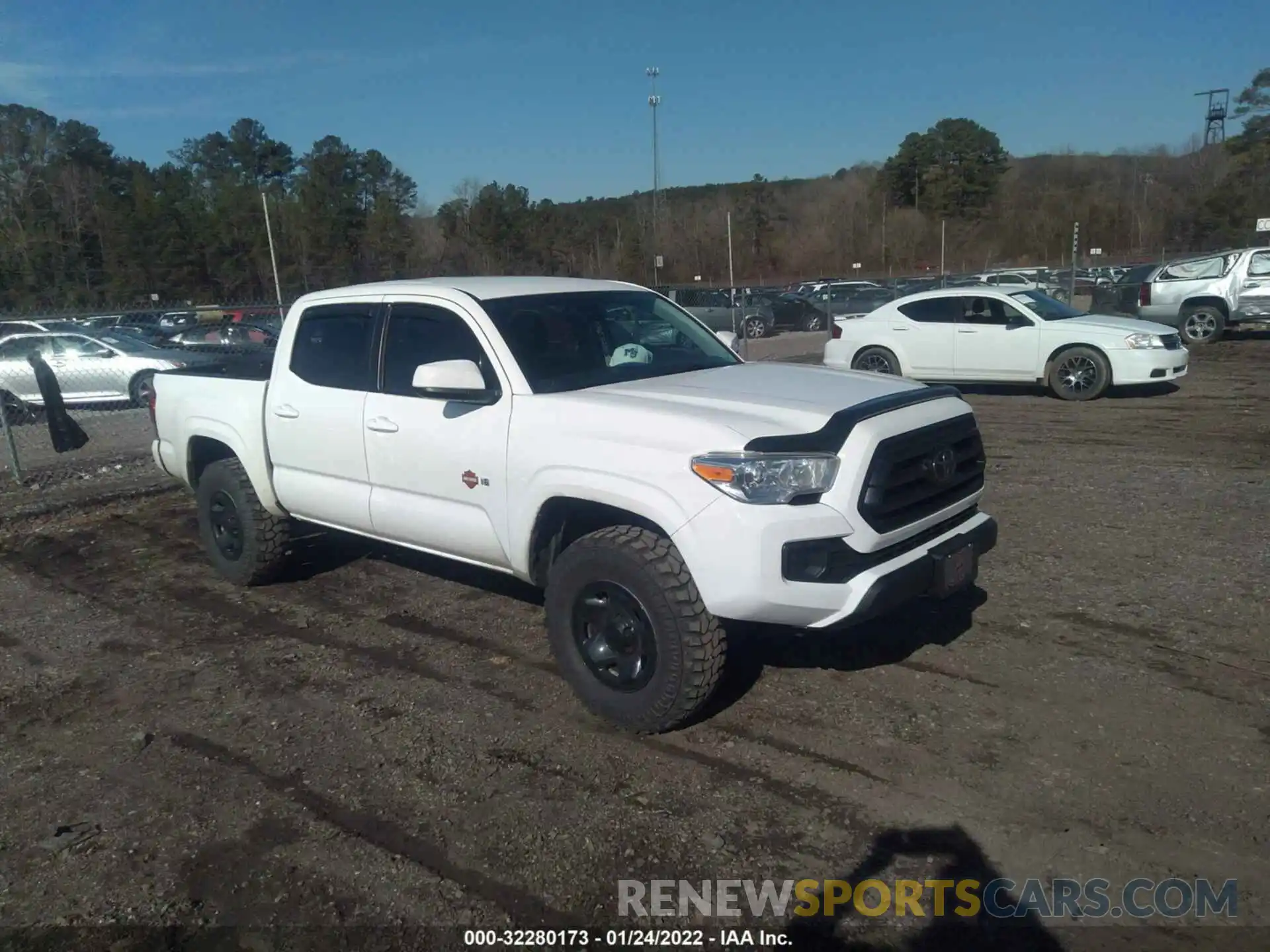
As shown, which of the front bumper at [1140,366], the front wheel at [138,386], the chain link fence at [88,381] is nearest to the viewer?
the chain link fence at [88,381]

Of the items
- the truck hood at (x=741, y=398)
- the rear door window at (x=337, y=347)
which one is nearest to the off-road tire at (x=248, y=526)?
the rear door window at (x=337, y=347)

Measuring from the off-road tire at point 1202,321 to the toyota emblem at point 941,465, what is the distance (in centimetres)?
1743

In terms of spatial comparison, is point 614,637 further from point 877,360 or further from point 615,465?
point 877,360

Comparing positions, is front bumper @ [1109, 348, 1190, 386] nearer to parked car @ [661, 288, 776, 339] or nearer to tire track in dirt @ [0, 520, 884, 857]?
tire track in dirt @ [0, 520, 884, 857]

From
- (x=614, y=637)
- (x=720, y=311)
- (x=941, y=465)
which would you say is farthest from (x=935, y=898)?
(x=720, y=311)

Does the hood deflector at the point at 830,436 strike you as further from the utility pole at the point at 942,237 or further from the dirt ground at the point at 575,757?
the utility pole at the point at 942,237

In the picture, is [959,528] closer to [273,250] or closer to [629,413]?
[629,413]

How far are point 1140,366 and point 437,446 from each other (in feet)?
35.5

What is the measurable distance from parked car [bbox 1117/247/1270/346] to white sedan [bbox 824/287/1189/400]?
7.04 metres

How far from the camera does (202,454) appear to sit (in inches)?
255

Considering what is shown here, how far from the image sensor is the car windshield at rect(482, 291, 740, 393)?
4.61 meters

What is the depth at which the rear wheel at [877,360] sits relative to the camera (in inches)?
543

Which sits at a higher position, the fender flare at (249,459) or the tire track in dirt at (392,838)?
the fender flare at (249,459)

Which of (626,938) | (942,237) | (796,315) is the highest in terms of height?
(942,237)
